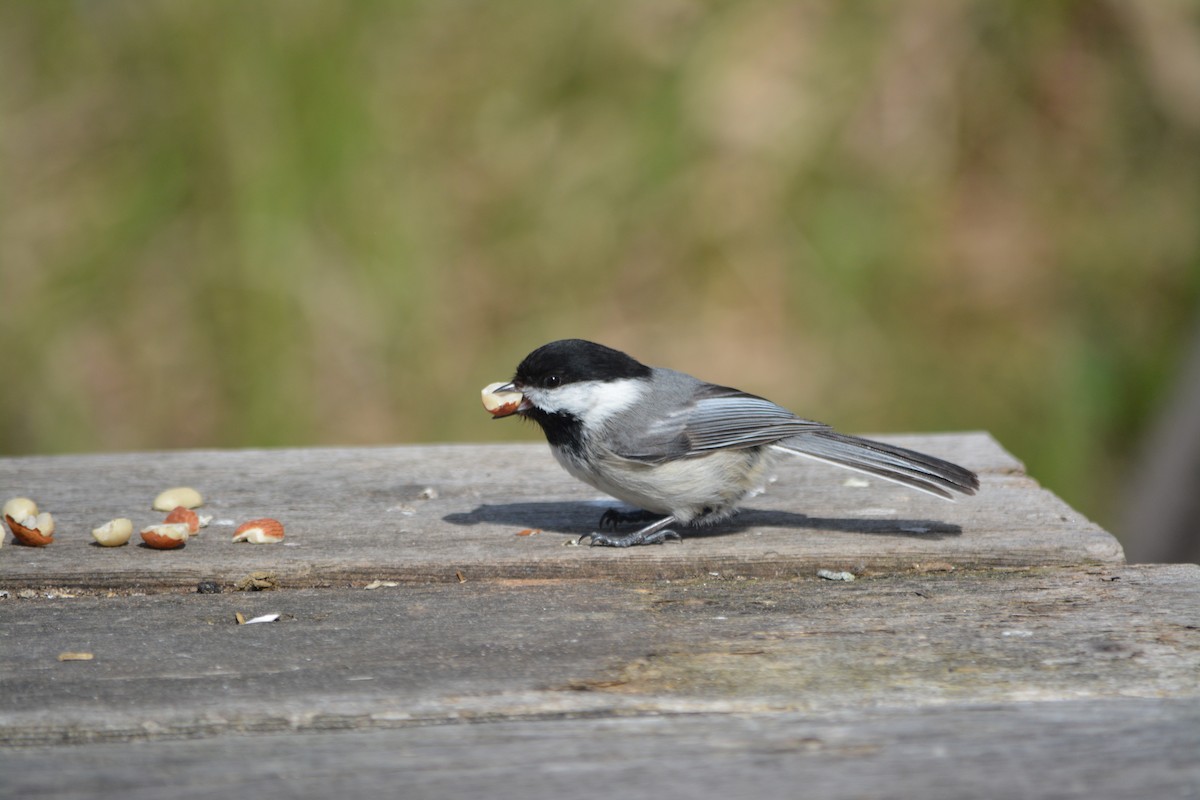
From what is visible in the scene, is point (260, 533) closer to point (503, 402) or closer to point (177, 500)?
point (177, 500)

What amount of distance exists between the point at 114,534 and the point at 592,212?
3647mm

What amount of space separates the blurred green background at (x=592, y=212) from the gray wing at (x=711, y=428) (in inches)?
104

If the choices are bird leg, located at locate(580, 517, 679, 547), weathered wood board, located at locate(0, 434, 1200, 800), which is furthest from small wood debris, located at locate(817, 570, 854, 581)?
bird leg, located at locate(580, 517, 679, 547)

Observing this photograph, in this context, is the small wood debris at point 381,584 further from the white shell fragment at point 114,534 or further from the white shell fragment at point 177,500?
the white shell fragment at point 177,500

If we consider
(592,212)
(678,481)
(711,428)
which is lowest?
(678,481)

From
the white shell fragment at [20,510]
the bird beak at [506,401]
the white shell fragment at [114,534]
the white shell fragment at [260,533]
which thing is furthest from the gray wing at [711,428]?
the white shell fragment at [20,510]

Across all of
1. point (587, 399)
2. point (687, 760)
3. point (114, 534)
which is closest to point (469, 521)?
point (587, 399)

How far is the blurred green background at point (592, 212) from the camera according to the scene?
544cm

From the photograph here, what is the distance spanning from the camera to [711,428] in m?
3.04

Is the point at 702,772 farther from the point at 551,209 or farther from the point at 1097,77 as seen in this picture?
the point at 1097,77

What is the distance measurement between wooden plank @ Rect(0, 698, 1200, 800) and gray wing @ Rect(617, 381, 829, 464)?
140cm

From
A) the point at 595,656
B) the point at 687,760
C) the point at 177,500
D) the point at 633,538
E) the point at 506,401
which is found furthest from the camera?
the point at 506,401

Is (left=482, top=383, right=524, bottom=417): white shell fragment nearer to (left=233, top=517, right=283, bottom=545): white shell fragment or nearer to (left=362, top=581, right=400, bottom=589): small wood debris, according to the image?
(left=233, top=517, right=283, bottom=545): white shell fragment

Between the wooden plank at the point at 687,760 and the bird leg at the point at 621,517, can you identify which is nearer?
the wooden plank at the point at 687,760
